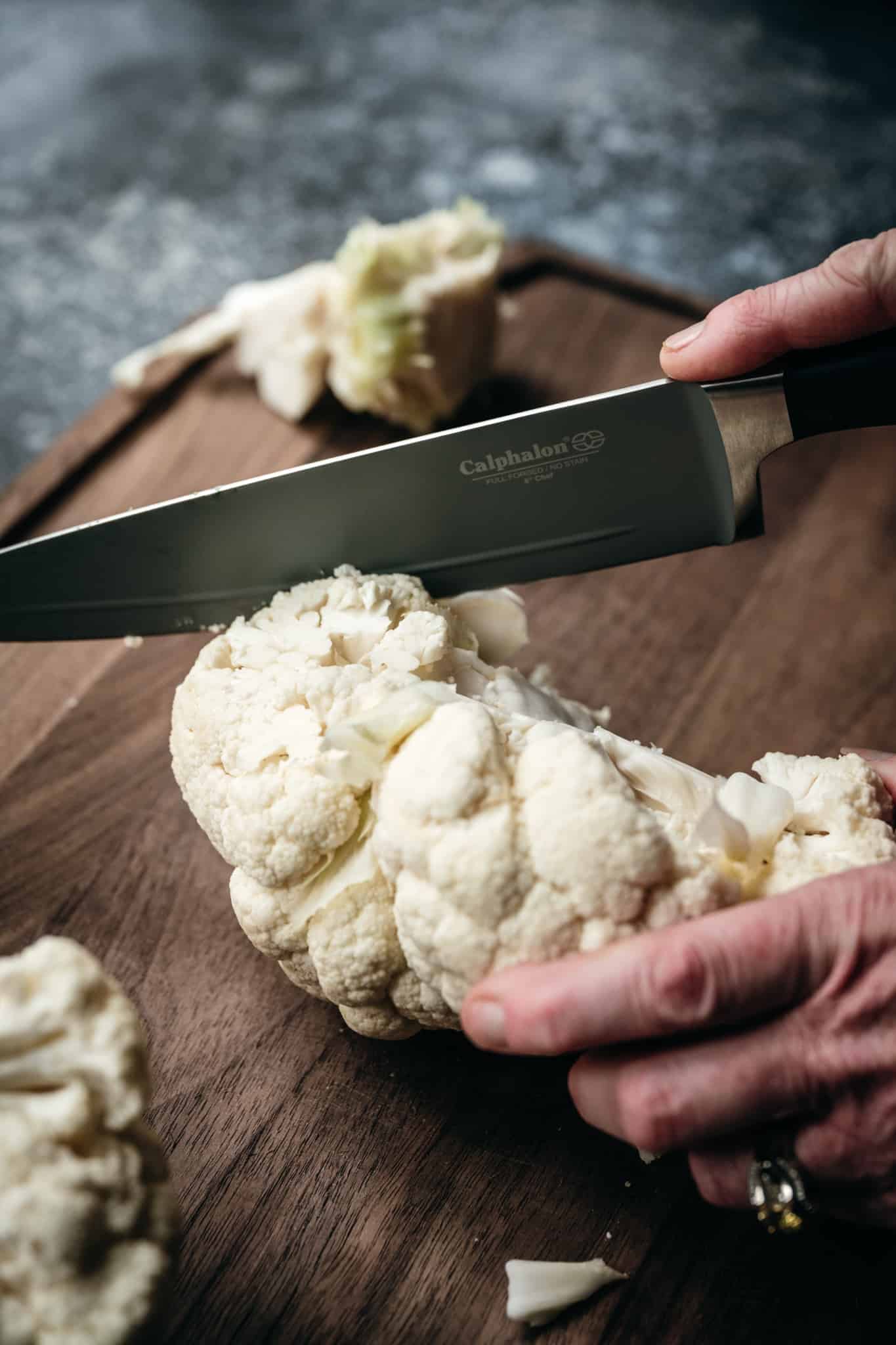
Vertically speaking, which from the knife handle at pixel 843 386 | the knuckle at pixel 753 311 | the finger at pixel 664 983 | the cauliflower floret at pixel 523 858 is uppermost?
the knuckle at pixel 753 311

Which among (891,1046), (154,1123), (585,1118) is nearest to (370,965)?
(585,1118)

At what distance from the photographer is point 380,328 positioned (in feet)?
5.83

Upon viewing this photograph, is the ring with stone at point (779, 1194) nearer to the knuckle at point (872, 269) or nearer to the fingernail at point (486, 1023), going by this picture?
the fingernail at point (486, 1023)

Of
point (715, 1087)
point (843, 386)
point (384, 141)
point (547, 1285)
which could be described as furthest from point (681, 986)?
point (384, 141)

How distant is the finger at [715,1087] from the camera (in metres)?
0.99

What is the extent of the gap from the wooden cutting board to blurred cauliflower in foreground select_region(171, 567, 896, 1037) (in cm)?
14

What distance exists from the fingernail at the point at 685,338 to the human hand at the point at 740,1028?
1.96 feet

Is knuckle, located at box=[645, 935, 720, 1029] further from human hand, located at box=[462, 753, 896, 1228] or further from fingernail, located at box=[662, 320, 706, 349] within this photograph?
fingernail, located at box=[662, 320, 706, 349]

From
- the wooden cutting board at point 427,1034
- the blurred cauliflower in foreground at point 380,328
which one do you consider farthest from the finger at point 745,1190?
the blurred cauliflower in foreground at point 380,328

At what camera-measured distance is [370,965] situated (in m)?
1.10

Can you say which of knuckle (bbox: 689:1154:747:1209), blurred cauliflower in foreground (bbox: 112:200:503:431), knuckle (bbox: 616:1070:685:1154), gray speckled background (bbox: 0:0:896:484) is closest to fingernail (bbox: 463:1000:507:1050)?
knuckle (bbox: 616:1070:685:1154)

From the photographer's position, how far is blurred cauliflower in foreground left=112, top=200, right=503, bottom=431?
1.79 meters

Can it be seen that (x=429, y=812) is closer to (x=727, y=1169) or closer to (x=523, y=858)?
(x=523, y=858)

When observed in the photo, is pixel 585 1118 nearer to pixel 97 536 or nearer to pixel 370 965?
pixel 370 965
